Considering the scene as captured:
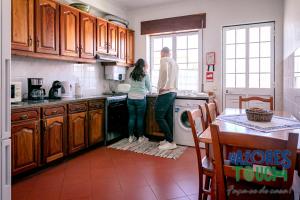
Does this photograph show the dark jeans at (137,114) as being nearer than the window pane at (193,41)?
Yes

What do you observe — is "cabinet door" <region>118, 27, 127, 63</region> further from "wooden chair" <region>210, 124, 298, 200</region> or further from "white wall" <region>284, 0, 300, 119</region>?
"wooden chair" <region>210, 124, 298, 200</region>

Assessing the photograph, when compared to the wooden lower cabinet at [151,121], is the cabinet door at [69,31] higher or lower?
higher

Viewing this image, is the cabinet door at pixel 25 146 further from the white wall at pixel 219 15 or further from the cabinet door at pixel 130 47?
the white wall at pixel 219 15

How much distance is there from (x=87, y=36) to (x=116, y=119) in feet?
4.66

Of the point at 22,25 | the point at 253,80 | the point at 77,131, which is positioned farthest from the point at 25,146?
the point at 253,80

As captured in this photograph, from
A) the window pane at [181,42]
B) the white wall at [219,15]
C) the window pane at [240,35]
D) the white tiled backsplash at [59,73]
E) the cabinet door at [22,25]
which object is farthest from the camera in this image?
the window pane at [181,42]

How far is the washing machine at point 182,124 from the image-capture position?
12.0ft

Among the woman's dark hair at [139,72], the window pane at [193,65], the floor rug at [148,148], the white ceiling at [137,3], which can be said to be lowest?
the floor rug at [148,148]

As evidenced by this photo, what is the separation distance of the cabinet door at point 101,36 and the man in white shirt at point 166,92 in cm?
108

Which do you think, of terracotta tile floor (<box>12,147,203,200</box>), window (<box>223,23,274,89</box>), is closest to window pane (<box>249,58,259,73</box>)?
window (<box>223,23,274,89</box>)

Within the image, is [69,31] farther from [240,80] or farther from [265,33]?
[265,33]

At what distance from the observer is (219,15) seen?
3.96m

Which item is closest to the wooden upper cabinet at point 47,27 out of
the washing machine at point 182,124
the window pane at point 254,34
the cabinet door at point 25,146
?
the cabinet door at point 25,146

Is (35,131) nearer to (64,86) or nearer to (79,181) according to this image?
(79,181)
